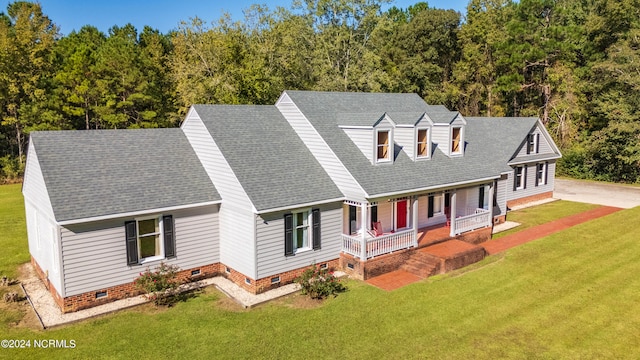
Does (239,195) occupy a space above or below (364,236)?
above

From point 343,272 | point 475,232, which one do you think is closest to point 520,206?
point 475,232

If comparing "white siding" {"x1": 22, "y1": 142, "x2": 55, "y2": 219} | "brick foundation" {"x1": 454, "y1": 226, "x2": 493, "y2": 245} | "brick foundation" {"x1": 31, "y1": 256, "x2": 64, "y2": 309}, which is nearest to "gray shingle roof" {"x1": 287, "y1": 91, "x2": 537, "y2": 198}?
"brick foundation" {"x1": 454, "y1": 226, "x2": 493, "y2": 245}

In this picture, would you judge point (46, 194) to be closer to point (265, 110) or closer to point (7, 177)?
point (265, 110)

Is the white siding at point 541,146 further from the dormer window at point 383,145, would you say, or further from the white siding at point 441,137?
the dormer window at point 383,145

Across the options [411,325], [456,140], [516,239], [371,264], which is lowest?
[411,325]

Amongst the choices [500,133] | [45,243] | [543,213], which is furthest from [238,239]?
[500,133]

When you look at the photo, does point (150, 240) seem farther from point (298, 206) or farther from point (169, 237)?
point (298, 206)

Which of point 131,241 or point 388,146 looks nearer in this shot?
point 131,241

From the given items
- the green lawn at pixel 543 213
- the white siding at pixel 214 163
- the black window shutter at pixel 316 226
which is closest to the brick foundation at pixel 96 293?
the white siding at pixel 214 163
